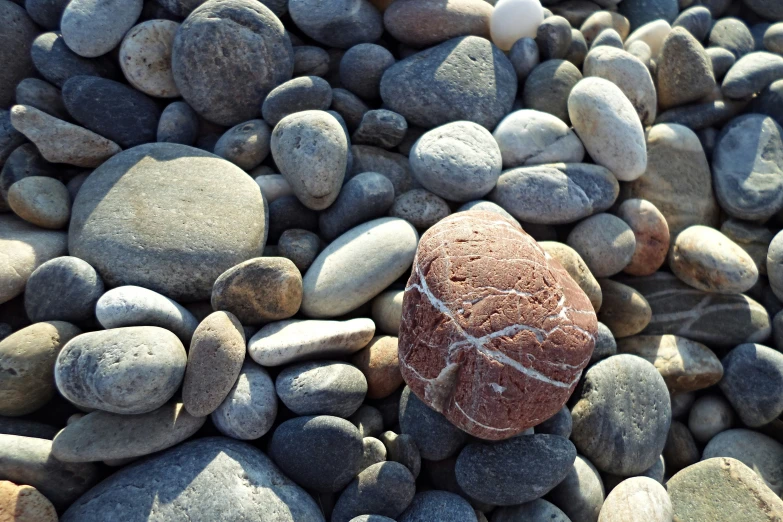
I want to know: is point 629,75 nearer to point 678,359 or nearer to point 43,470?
point 678,359

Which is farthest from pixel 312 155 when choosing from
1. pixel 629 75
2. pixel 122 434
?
pixel 629 75

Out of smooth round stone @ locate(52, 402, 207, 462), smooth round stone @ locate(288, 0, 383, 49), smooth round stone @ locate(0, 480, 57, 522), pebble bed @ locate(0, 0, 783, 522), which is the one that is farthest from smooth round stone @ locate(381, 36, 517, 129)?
smooth round stone @ locate(0, 480, 57, 522)

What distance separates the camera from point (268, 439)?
A: 8.95 ft

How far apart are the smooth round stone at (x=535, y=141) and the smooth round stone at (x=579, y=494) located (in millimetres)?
1797

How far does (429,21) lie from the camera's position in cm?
381

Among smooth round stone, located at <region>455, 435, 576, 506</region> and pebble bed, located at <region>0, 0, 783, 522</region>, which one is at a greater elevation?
pebble bed, located at <region>0, 0, 783, 522</region>

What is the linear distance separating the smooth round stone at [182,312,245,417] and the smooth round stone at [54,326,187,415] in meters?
0.07

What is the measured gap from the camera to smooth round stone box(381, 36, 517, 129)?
3615 millimetres

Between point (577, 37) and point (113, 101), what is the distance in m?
3.18

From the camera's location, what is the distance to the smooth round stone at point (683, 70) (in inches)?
→ 152

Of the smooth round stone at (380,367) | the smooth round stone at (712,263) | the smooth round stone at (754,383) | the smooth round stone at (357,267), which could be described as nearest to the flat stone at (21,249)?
the smooth round stone at (357,267)

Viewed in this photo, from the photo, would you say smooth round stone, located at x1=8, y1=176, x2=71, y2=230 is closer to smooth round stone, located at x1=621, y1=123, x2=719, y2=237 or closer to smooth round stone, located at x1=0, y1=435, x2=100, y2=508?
smooth round stone, located at x1=0, y1=435, x2=100, y2=508

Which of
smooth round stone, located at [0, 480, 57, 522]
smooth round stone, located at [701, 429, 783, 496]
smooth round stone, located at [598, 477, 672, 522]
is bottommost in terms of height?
smooth round stone, located at [701, 429, 783, 496]

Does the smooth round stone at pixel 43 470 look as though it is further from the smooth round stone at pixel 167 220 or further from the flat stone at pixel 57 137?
the flat stone at pixel 57 137
